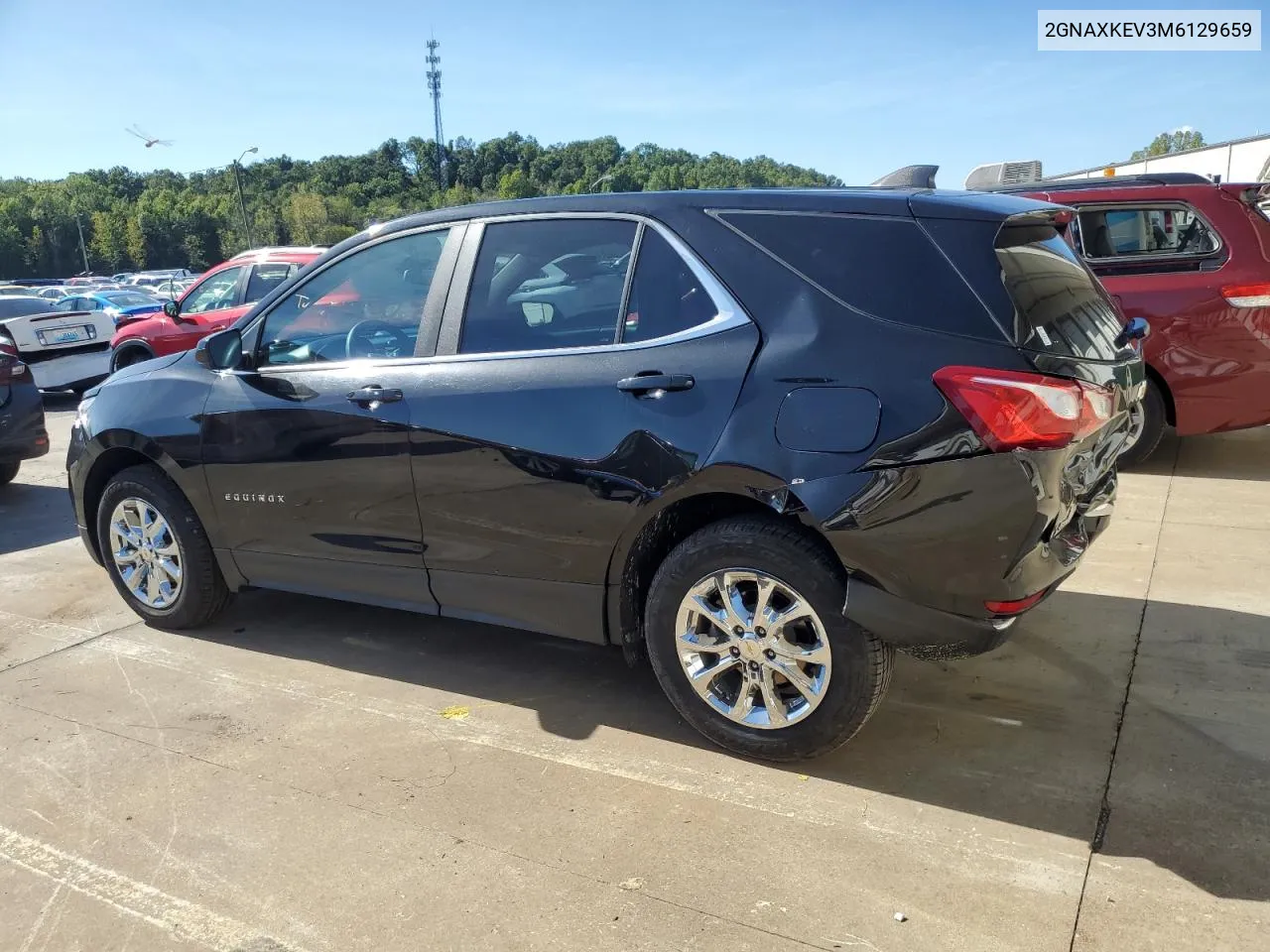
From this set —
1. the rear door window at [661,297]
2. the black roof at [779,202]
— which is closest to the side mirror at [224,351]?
the black roof at [779,202]

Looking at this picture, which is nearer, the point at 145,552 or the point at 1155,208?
the point at 145,552

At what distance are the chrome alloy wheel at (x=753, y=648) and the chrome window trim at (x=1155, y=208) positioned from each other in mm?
4430

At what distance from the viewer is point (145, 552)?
457cm

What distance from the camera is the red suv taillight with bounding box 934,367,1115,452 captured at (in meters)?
2.69

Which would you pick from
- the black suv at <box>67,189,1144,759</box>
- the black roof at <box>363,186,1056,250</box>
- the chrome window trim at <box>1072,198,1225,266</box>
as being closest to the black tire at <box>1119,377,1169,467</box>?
the chrome window trim at <box>1072,198,1225,266</box>

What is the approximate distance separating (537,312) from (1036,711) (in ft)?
7.48

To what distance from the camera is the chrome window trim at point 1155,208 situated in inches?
253

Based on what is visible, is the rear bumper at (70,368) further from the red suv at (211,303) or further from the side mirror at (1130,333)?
the side mirror at (1130,333)

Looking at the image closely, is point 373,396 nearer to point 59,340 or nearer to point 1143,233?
point 1143,233

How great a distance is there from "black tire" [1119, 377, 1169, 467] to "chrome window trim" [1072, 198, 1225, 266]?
0.83 metres

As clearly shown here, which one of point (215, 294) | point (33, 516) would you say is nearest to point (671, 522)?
point (33, 516)

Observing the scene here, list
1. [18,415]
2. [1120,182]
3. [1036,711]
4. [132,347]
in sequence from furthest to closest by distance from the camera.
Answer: [132,347] → [18,415] → [1120,182] → [1036,711]

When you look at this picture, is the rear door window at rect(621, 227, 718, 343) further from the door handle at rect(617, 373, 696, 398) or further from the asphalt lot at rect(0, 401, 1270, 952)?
the asphalt lot at rect(0, 401, 1270, 952)

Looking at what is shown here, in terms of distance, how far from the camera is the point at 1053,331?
2932 millimetres
